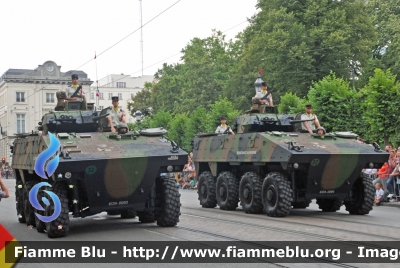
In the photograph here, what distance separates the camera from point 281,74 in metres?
42.6

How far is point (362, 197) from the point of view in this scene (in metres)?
16.2

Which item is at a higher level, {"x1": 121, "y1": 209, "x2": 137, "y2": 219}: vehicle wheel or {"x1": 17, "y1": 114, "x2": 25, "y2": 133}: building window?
{"x1": 17, "y1": 114, "x2": 25, "y2": 133}: building window

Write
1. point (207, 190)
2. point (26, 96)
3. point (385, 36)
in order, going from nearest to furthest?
point (207, 190)
point (385, 36)
point (26, 96)

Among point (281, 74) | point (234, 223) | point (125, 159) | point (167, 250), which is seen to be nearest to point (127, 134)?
point (125, 159)

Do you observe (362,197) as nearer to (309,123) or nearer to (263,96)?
(309,123)

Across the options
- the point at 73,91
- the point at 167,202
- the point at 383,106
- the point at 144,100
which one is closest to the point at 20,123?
the point at 144,100

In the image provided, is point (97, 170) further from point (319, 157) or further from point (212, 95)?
point (212, 95)

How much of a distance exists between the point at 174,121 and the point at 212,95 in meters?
11.0

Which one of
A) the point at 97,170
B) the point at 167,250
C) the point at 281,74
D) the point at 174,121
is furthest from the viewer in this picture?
the point at 174,121

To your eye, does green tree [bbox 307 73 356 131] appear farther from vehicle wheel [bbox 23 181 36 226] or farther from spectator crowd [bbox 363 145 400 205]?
vehicle wheel [bbox 23 181 36 226]

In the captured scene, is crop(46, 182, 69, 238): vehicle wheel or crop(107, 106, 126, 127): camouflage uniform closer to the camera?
crop(46, 182, 69, 238): vehicle wheel

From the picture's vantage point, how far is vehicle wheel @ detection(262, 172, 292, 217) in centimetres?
1533

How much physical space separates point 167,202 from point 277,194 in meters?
2.84

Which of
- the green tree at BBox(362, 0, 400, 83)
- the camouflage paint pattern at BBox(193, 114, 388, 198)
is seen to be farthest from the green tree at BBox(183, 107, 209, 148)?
the camouflage paint pattern at BBox(193, 114, 388, 198)
